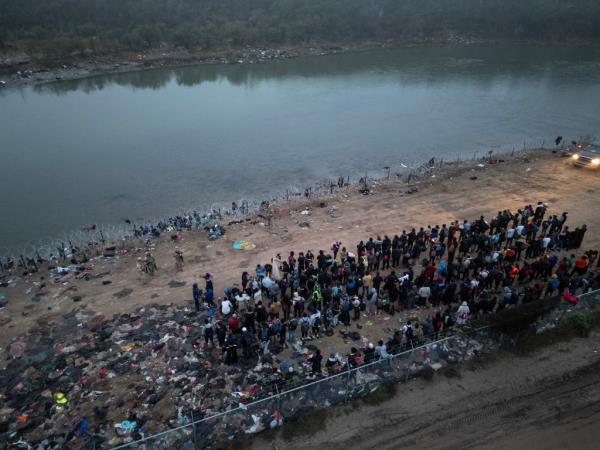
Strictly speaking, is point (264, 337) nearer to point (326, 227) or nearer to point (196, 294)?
point (196, 294)

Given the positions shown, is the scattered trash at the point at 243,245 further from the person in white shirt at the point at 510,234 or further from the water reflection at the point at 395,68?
the water reflection at the point at 395,68

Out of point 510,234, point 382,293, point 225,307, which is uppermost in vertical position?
point 510,234

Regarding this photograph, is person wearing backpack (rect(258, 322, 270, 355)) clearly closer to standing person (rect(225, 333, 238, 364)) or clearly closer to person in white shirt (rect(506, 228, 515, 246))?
standing person (rect(225, 333, 238, 364))

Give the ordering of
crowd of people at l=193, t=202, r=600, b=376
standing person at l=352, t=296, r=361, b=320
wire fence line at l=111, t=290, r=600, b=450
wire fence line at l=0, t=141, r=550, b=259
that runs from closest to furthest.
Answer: wire fence line at l=111, t=290, r=600, b=450 → crowd of people at l=193, t=202, r=600, b=376 → standing person at l=352, t=296, r=361, b=320 → wire fence line at l=0, t=141, r=550, b=259

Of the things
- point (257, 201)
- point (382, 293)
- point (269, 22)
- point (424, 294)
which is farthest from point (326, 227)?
point (269, 22)

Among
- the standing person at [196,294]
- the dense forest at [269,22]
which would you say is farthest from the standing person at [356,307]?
the dense forest at [269,22]

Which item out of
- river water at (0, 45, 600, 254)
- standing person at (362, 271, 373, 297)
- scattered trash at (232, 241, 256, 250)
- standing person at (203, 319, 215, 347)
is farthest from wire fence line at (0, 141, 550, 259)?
standing person at (362, 271, 373, 297)

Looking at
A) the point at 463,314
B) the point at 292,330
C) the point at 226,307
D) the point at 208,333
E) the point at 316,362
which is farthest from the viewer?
the point at 226,307
